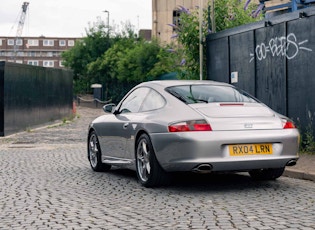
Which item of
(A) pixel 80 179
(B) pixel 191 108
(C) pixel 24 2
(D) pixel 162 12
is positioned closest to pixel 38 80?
(A) pixel 80 179

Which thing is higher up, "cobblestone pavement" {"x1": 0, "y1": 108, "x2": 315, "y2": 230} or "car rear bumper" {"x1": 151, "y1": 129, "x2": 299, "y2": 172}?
"car rear bumper" {"x1": 151, "y1": 129, "x2": 299, "y2": 172}

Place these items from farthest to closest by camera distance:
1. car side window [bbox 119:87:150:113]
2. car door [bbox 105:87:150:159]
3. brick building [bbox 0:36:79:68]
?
brick building [bbox 0:36:79:68] → car side window [bbox 119:87:150:113] → car door [bbox 105:87:150:159]

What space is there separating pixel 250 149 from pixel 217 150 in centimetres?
43

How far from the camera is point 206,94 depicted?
9.09 m

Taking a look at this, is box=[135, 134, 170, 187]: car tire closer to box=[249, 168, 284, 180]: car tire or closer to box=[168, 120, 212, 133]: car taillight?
box=[168, 120, 212, 133]: car taillight

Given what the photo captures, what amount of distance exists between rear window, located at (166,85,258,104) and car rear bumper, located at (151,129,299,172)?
30.7 inches

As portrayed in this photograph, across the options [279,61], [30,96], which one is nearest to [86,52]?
[30,96]

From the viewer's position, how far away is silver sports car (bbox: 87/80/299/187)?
26.6ft

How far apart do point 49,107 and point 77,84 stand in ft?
159

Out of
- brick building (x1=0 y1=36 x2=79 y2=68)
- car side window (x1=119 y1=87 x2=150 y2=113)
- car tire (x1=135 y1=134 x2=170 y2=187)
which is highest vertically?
brick building (x1=0 y1=36 x2=79 y2=68)

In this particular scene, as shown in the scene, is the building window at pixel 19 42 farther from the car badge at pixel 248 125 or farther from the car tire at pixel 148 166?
the car badge at pixel 248 125

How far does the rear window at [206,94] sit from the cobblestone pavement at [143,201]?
3.74 ft

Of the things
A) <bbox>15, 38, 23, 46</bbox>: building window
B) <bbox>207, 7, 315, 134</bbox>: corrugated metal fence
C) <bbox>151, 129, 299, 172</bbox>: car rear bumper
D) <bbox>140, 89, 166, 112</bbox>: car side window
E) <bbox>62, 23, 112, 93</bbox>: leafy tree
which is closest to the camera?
<bbox>151, 129, 299, 172</bbox>: car rear bumper

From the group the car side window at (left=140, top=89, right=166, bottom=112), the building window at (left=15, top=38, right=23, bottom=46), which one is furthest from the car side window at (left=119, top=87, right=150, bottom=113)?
the building window at (left=15, top=38, right=23, bottom=46)
